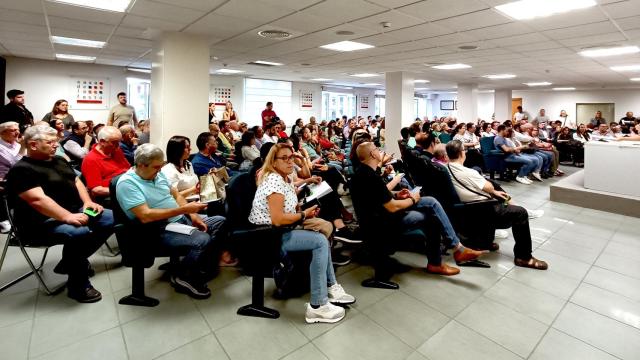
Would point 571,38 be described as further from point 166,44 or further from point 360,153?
point 166,44

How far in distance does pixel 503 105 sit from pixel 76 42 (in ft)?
52.6

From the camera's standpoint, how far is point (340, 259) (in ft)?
10.5

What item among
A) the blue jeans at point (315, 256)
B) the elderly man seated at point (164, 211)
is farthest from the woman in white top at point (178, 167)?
the blue jeans at point (315, 256)

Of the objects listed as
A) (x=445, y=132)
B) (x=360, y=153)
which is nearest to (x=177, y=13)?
(x=360, y=153)

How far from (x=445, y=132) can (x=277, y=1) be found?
6170mm

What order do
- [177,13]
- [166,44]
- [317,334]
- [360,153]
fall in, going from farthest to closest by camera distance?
1. [166,44]
2. [177,13]
3. [360,153]
4. [317,334]

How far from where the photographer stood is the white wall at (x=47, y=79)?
8633 mm

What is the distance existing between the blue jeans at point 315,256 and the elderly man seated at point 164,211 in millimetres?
680

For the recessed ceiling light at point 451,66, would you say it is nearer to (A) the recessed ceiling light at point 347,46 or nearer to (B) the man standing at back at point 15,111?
(A) the recessed ceiling light at point 347,46

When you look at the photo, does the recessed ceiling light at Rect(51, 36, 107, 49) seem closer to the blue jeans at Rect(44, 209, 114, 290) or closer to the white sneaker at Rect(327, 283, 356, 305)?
the blue jeans at Rect(44, 209, 114, 290)

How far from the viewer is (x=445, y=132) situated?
8.66 metres

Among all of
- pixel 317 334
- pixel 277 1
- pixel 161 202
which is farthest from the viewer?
pixel 277 1

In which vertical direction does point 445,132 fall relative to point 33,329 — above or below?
above

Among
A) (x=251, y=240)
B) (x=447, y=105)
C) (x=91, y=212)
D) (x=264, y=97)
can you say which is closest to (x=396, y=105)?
(x=264, y=97)
